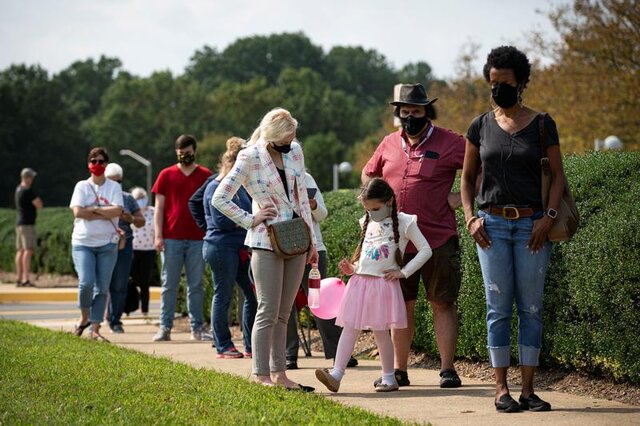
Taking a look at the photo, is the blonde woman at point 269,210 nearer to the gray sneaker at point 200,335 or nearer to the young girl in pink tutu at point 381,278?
the young girl in pink tutu at point 381,278

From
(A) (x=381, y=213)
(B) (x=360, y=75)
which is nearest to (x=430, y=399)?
(A) (x=381, y=213)

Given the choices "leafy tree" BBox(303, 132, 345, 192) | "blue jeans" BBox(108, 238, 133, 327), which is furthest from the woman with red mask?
"leafy tree" BBox(303, 132, 345, 192)

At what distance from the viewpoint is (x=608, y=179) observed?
8.63 metres

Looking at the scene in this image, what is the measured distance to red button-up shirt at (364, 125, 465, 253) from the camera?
8805 mm

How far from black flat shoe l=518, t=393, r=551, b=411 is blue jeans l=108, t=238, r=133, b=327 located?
7.89 meters

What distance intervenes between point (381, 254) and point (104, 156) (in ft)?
16.4

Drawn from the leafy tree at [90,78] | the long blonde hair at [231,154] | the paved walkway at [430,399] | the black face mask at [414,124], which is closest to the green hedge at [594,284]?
the paved walkway at [430,399]

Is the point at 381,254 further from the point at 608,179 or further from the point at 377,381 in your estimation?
the point at 608,179

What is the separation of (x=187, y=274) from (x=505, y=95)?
6420 millimetres

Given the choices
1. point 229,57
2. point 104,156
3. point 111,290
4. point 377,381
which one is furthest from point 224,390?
point 229,57

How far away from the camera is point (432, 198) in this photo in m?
8.84

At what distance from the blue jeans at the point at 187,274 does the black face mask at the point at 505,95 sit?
6.19 m

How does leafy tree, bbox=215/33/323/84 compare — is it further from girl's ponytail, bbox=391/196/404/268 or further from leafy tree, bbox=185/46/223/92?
girl's ponytail, bbox=391/196/404/268

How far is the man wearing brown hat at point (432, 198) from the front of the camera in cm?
880
